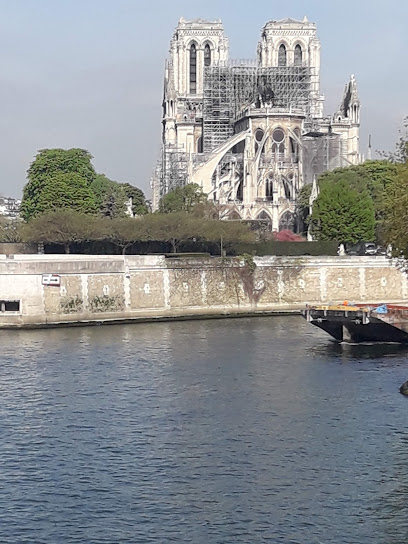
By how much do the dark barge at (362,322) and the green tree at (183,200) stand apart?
35.6m

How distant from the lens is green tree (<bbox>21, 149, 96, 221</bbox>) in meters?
76.2

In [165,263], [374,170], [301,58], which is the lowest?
[165,263]

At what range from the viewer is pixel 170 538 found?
19.8 metres

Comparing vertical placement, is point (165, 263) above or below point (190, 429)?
above

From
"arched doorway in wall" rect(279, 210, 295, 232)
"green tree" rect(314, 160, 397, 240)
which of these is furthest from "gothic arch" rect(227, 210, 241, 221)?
"green tree" rect(314, 160, 397, 240)

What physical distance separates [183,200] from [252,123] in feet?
58.0

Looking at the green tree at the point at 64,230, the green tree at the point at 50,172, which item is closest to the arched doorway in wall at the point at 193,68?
the green tree at the point at 50,172

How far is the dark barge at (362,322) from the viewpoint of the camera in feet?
139

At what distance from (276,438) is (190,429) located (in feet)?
8.26

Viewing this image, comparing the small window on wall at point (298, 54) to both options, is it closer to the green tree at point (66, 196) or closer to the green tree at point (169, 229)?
the green tree at point (66, 196)

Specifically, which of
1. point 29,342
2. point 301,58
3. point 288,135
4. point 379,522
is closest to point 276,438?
point 379,522

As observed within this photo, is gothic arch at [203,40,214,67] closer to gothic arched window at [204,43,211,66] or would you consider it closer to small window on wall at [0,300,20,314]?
gothic arched window at [204,43,211,66]

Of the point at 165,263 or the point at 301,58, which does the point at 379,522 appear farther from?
the point at 301,58

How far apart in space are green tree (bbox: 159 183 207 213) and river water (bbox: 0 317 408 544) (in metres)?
38.4
